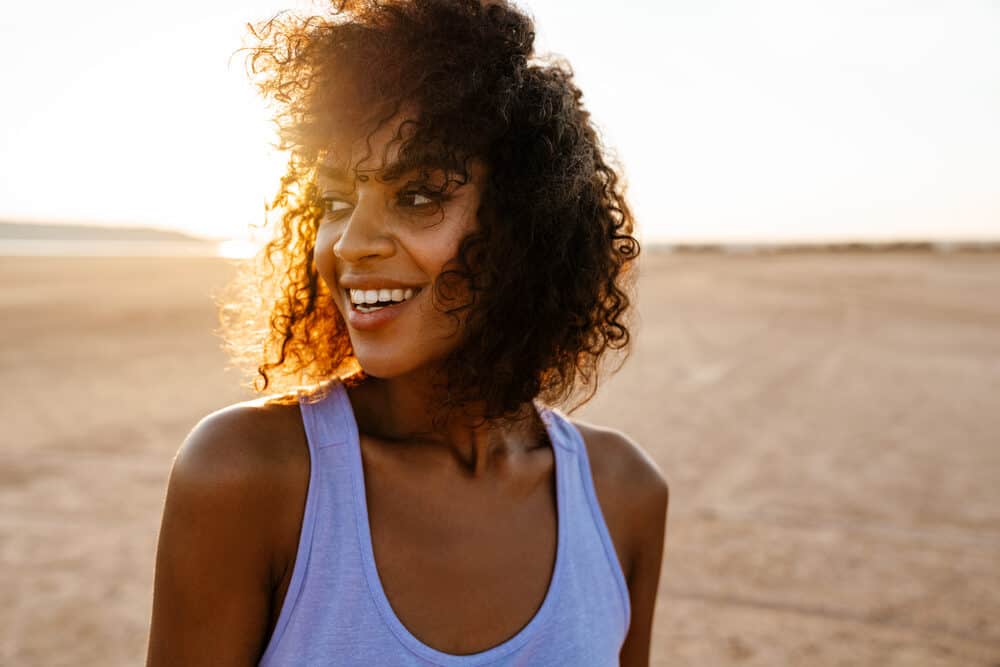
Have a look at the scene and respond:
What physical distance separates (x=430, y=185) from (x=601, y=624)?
0.95 meters

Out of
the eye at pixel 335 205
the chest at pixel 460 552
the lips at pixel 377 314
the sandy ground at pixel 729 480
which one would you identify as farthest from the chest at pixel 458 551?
the sandy ground at pixel 729 480

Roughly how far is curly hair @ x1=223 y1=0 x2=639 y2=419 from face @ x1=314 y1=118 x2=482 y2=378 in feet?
0.11

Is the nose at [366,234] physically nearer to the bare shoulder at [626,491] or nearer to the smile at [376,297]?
the smile at [376,297]

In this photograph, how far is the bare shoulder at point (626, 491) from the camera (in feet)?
6.59

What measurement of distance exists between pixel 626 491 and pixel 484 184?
2.50 feet

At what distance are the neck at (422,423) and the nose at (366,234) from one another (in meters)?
0.32

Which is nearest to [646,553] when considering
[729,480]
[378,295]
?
[378,295]

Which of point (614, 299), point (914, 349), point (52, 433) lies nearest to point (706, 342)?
point (914, 349)

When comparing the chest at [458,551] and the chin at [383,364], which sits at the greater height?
the chin at [383,364]

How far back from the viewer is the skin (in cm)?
153

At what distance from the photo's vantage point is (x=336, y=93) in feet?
5.80

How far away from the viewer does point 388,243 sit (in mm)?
1707

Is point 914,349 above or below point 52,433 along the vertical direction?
below

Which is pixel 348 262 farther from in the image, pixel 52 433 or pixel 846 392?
pixel 846 392
